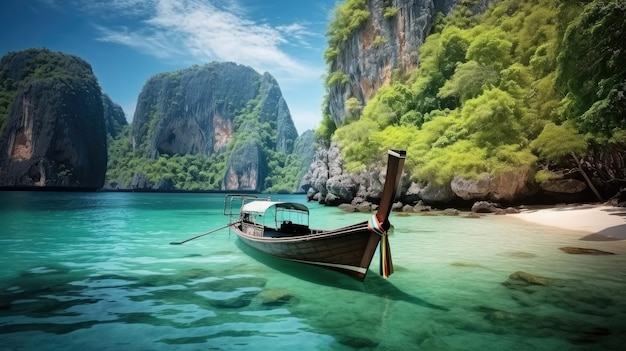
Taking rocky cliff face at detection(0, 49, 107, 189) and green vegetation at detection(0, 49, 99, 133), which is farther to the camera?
green vegetation at detection(0, 49, 99, 133)

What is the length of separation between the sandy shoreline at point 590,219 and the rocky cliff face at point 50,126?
10151 cm

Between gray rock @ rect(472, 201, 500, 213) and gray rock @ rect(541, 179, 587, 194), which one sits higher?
gray rock @ rect(541, 179, 587, 194)

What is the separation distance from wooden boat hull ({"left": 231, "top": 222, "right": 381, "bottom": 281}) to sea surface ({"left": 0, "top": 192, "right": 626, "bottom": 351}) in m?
0.45

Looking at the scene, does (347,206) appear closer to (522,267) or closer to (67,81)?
(522,267)

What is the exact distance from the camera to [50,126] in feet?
296

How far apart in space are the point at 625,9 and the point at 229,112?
517 feet

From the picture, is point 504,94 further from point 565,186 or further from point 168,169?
point 168,169

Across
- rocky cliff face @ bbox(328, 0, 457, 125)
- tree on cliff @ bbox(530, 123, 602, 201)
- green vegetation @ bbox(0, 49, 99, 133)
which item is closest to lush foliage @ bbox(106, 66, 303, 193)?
green vegetation @ bbox(0, 49, 99, 133)

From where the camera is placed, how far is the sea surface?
201 inches

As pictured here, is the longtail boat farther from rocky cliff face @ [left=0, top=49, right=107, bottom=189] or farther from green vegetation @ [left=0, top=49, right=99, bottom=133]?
green vegetation @ [left=0, top=49, right=99, bottom=133]

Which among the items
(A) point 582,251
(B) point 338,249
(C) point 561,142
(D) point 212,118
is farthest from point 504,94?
(D) point 212,118

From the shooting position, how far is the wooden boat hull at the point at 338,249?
7363 mm

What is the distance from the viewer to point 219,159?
502ft

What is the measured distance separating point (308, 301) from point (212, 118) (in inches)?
6294
